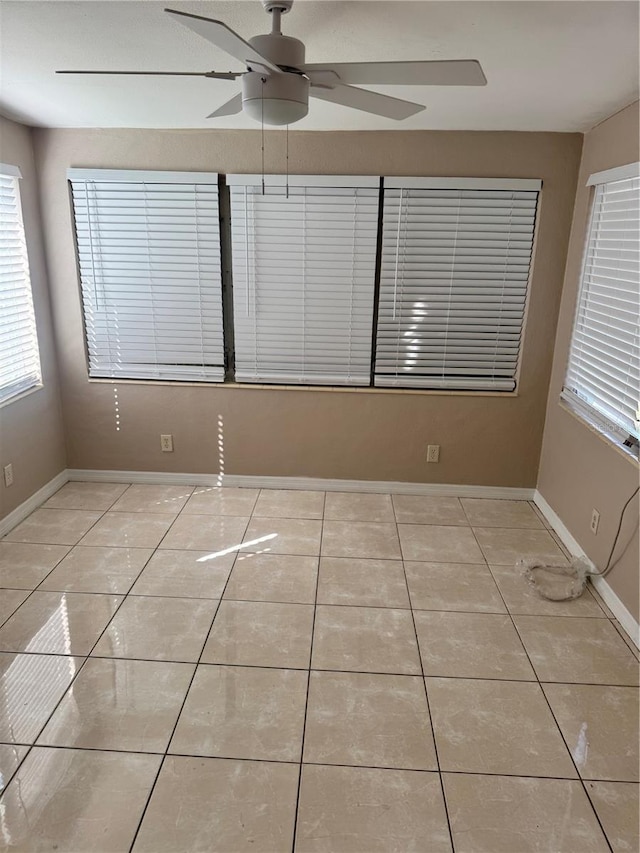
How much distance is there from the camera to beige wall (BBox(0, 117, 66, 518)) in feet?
10.8

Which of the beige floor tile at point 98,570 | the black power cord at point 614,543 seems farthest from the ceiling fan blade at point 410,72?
the beige floor tile at point 98,570

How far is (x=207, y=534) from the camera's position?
3.35 m

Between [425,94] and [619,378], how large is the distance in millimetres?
1612

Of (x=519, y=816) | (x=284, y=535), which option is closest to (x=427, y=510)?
(x=284, y=535)

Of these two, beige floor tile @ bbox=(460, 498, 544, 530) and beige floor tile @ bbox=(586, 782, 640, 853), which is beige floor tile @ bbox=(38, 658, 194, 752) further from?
beige floor tile @ bbox=(460, 498, 544, 530)

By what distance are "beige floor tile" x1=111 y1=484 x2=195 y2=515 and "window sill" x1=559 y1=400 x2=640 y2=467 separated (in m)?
2.47

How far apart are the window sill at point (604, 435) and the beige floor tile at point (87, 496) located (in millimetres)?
2906

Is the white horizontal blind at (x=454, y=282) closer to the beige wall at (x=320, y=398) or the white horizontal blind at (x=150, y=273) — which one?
the beige wall at (x=320, y=398)

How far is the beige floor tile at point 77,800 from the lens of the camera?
1.64 metres

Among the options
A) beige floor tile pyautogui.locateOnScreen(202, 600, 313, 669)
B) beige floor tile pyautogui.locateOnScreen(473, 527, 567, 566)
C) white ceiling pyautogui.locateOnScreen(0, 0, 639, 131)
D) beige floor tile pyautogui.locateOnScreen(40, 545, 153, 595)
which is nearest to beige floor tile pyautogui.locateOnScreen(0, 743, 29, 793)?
beige floor tile pyautogui.locateOnScreen(202, 600, 313, 669)

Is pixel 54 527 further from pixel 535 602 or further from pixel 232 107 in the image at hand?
pixel 535 602

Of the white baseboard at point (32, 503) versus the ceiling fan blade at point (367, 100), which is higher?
the ceiling fan blade at point (367, 100)

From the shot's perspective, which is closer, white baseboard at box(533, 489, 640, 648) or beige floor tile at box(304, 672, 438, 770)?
beige floor tile at box(304, 672, 438, 770)

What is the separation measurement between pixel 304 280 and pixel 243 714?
250 centimetres
